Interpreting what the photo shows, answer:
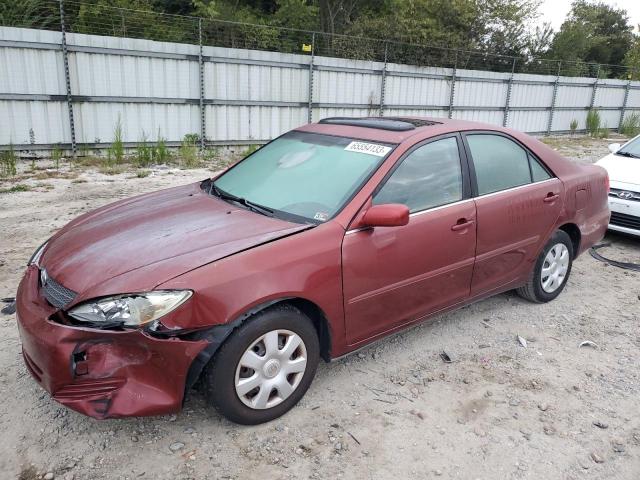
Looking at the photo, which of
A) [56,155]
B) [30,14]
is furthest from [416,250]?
[30,14]

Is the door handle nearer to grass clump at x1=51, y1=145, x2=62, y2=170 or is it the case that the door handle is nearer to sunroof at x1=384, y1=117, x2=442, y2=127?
sunroof at x1=384, y1=117, x2=442, y2=127

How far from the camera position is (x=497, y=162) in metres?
4.01

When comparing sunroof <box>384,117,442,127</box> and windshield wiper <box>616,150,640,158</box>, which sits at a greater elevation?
sunroof <box>384,117,442,127</box>

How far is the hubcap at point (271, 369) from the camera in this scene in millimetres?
2730

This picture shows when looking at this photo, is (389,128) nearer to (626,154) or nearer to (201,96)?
(626,154)

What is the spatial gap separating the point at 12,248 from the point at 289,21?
60.4ft

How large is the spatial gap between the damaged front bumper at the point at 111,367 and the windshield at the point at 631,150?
262 inches

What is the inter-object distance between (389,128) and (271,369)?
1.84 metres

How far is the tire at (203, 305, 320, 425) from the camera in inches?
104

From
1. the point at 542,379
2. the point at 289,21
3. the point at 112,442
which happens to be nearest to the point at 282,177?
the point at 112,442

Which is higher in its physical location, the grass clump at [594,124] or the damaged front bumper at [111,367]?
the damaged front bumper at [111,367]

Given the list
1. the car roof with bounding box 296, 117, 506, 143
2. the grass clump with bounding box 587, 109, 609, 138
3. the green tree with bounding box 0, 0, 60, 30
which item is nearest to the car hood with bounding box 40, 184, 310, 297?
the car roof with bounding box 296, 117, 506, 143

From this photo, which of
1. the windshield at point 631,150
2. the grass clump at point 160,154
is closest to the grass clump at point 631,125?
the windshield at point 631,150

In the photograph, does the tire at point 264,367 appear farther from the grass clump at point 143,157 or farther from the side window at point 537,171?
the grass clump at point 143,157
